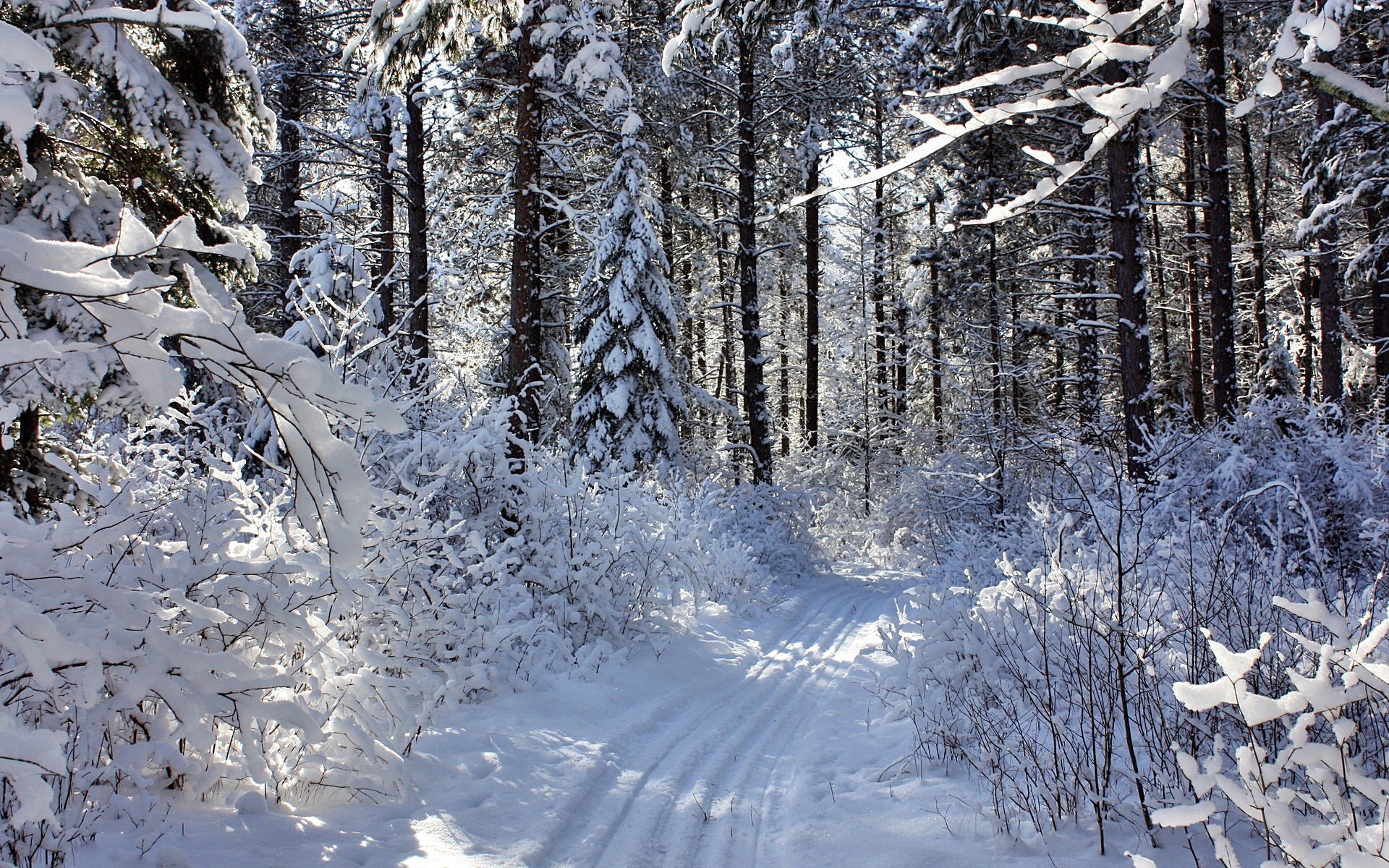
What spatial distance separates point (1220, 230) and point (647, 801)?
1123cm

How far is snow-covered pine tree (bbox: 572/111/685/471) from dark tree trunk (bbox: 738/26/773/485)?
2409mm

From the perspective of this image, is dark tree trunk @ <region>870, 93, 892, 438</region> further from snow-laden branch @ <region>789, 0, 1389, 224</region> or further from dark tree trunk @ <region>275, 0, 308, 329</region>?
snow-laden branch @ <region>789, 0, 1389, 224</region>

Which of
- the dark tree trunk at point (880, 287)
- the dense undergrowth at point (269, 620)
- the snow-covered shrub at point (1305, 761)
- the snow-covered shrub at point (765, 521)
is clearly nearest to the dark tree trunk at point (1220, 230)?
the snow-covered shrub at point (765, 521)

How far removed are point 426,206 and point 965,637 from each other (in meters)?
13.8

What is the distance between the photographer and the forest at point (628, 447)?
1.88 metres

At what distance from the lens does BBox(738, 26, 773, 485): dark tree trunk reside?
1600cm

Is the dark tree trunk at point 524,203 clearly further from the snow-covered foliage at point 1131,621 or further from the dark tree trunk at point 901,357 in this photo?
the dark tree trunk at point 901,357

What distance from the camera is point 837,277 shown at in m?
31.1

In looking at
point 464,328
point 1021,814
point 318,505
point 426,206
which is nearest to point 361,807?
point 318,505

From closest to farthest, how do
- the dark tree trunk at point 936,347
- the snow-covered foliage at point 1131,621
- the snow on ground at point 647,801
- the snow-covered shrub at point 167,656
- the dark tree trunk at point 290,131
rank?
1. the snow-covered shrub at point 167,656
2. the snow on ground at point 647,801
3. the snow-covered foliage at point 1131,621
4. the dark tree trunk at point 290,131
5. the dark tree trunk at point 936,347

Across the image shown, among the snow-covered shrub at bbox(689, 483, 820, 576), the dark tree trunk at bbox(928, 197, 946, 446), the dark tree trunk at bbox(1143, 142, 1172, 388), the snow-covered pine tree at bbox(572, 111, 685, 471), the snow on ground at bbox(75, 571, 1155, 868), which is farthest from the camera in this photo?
the dark tree trunk at bbox(1143, 142, 1172, 388)

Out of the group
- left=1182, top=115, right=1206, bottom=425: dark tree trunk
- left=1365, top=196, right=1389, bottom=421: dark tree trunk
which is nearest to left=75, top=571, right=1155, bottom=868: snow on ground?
left=1365, top=196, right=1389, bottom=421: dark tree trunk

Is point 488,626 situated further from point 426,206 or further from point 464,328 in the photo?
point 464,328

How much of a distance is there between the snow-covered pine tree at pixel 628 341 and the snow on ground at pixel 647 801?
7.60 meters
